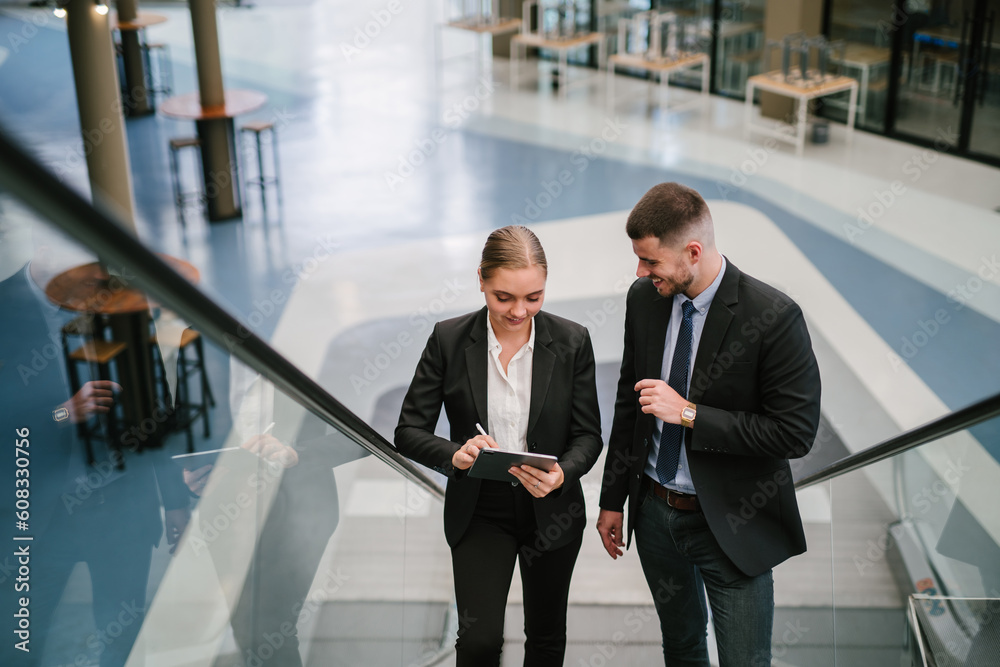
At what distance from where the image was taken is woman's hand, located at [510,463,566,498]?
2488 mm

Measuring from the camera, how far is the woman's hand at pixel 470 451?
2.47 m

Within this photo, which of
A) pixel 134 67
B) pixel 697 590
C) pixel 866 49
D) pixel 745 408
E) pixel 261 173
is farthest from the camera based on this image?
pixel 134 67

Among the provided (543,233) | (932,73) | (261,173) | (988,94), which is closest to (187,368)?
(543,233)

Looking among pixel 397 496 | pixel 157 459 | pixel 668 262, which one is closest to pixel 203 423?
pixel 397 496

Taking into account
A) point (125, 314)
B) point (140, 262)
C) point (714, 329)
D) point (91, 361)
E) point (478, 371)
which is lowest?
point (478, 371)

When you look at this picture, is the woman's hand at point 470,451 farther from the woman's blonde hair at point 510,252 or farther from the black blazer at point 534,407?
the woman's blonde hair at point 510,252

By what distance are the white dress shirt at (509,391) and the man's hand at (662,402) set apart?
0.35 m

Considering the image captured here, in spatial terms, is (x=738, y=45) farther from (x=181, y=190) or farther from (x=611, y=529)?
(x=611, y=529)

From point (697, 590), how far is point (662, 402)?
72cm

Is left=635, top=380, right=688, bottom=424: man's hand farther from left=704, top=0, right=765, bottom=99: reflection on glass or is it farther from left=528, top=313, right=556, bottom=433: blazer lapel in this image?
left=704, top=0, right=765, bottom=99: reflection on glass

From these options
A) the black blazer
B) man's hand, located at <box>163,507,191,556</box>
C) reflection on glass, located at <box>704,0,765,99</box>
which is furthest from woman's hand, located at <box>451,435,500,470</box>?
reflection on glass, located at <box>704,0,765,99</box>

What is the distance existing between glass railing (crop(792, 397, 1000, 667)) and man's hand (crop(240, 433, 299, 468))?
172cm

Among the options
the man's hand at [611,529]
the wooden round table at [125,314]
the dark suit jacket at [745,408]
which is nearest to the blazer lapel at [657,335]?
the dark suit jacket at [745,408]

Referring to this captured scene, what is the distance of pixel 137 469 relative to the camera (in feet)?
6.68
